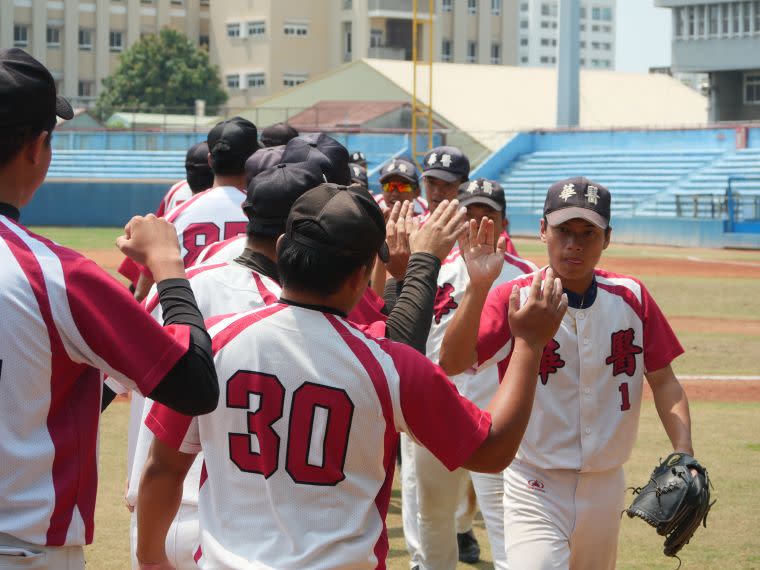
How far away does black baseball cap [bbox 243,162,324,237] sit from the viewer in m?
4.14

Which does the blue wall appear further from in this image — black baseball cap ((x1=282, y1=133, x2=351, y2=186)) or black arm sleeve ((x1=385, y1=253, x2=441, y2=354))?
black arm sleeve ((x1=385, y1=253, x2=441, y2=354))

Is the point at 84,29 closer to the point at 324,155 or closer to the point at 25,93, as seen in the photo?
the point at 324,155

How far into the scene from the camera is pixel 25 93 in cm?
289

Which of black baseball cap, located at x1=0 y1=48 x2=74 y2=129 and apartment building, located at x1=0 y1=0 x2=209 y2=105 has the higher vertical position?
apartment building, located at x1=0 y1=0 x2=209 y2=105

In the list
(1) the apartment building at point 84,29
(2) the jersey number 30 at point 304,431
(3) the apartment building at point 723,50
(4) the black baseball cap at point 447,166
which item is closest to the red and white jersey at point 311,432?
(2) the jersey number 30 at point 304,431

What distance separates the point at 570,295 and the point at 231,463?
2.31 m

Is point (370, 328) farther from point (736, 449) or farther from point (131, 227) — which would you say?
point (736, 449)

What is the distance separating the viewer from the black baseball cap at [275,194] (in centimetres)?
414

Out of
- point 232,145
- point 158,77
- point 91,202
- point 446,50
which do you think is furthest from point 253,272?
point 446,50

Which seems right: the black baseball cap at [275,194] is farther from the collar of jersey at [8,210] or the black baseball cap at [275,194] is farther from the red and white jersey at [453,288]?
the red and white jersey at [453,288]

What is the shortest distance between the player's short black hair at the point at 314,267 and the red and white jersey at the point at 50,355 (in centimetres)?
43

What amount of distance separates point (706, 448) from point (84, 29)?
87.6m

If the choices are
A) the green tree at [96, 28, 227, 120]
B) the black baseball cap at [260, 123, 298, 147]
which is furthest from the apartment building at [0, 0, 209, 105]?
the black baseball cap at [260, 123, 298, 147]

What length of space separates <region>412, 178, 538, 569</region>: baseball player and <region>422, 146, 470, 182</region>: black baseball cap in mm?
889
